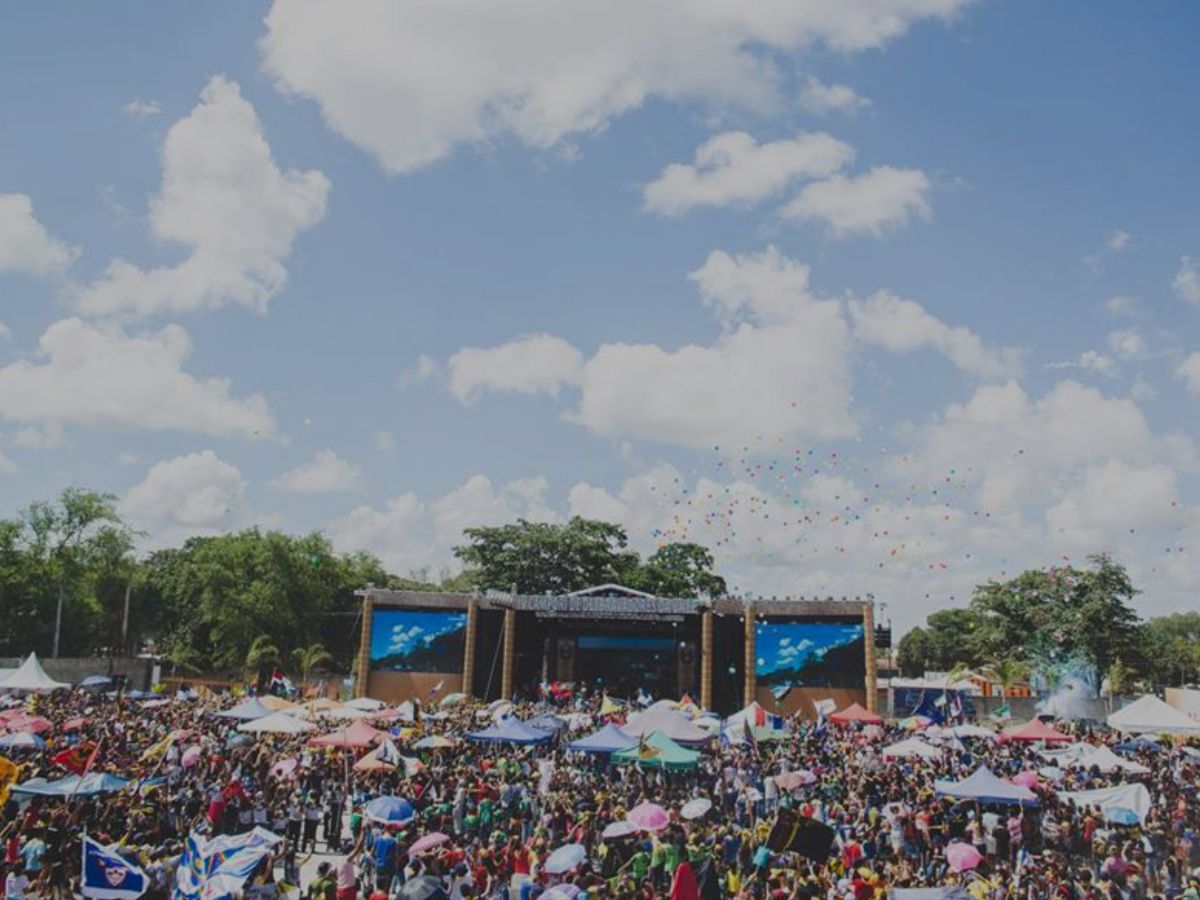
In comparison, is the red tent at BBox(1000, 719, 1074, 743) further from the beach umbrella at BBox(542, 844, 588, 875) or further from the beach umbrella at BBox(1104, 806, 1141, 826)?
the beach umbrella at BBox(542, 844, 588, 875)

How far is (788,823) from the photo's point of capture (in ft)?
40.8

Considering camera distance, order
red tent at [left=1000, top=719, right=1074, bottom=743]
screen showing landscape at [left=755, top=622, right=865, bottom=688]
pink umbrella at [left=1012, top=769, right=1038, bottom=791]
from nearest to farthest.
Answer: pink umbrella at [left=1012, top=769, right=1038, bottom=791], red tent at [left=1000, top=719, right=1074, bottom=743], screen showing landscape at [left=755, top=622, right=865, bottom=688]

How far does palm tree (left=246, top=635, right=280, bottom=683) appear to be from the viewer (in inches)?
2100

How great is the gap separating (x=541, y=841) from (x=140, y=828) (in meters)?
6.24

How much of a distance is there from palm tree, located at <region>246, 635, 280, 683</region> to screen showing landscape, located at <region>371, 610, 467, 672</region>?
10.2m

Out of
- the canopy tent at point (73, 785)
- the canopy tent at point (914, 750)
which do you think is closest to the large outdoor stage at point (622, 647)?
the canopy tent at point (914, 750)

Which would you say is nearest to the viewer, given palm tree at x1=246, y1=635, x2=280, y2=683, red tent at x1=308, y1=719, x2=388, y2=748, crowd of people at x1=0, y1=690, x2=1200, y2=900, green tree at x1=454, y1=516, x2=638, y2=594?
crowd of people at x1=0, y1=690, x2=1200, y2=900

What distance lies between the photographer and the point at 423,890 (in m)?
10.3

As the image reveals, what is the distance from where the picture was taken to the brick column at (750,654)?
145ft

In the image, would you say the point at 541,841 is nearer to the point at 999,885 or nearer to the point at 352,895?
the point at 352,895

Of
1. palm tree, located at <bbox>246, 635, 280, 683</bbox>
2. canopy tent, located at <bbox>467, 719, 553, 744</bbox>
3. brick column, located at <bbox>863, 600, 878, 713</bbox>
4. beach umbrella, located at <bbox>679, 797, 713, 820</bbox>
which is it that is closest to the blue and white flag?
beach umbrella, located at <bbox>679, 797, 713, 820</bbox>

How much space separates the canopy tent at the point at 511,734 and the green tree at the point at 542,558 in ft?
153

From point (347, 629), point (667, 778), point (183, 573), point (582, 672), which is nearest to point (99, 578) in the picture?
point (183, 573)

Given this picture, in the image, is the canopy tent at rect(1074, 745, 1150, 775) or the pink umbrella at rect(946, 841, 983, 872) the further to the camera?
the canopy tent at rect(1074, 745, 1150, 775)
